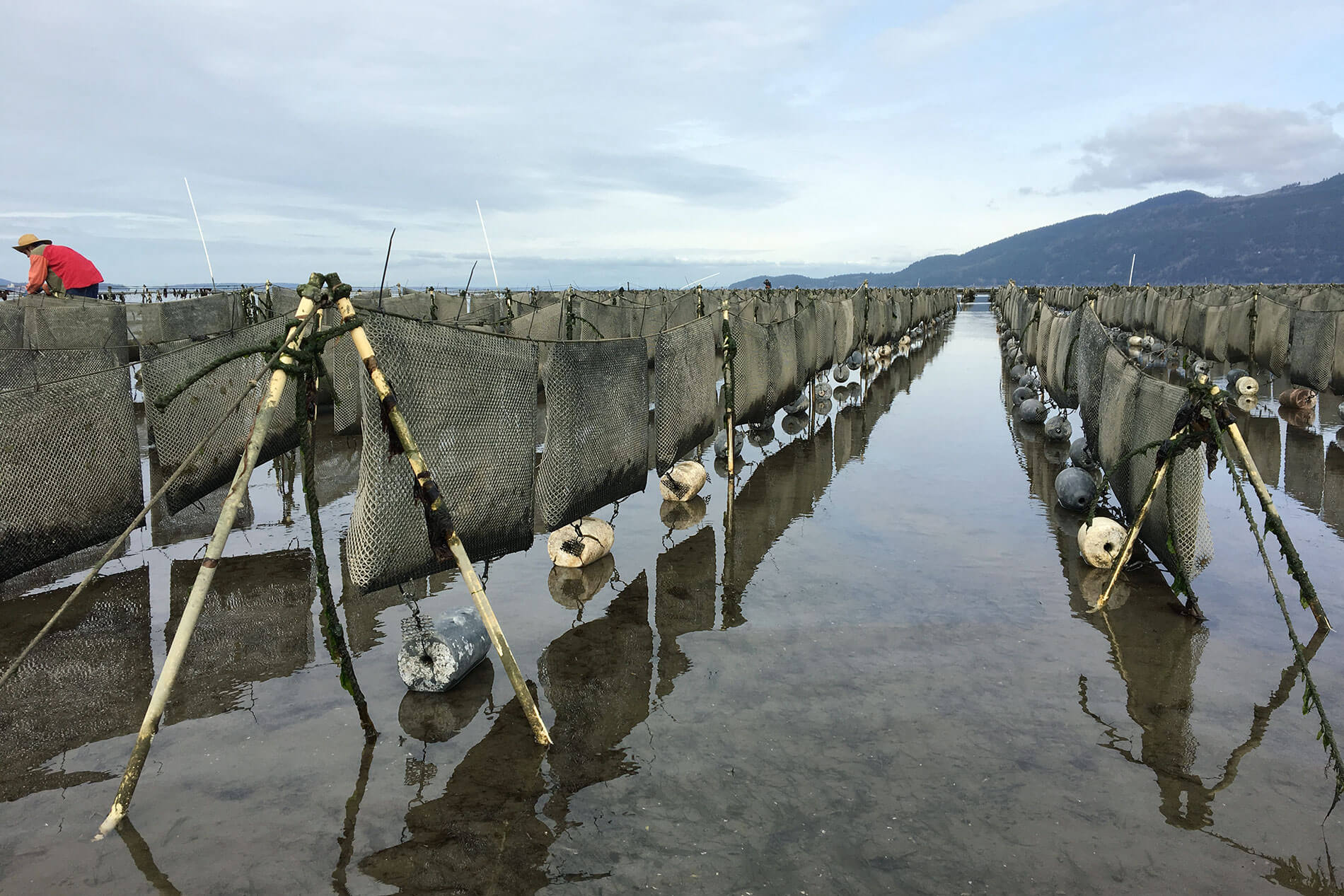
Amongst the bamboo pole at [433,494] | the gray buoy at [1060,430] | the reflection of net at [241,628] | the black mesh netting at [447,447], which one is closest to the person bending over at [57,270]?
the reflection of net at [241,628]

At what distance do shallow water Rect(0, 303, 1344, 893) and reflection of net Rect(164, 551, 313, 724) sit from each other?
3cm

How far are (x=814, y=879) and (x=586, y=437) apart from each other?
15.0 ft

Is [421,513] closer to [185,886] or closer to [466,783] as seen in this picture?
[466,783]

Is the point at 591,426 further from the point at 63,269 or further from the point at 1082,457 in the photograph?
the point at 63,269

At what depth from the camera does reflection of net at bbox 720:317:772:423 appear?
1189 centimetres

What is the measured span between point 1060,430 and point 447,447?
12.4 metres

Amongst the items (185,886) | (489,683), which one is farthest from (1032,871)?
(185,886)

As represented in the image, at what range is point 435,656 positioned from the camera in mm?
5609

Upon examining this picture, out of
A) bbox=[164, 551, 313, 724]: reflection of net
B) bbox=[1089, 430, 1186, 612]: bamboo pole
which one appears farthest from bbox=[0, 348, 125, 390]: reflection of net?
bbox=[1089, 430, 1186, 612]: bamboo pole

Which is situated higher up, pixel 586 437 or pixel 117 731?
pixel 586 437

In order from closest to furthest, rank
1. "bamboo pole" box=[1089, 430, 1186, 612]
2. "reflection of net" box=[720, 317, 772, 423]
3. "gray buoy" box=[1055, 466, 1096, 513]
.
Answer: "bamboo pole" box=[1089, 430, 1186, 612] < "gray buoy" box=[1055, 466, 1096, 513] < "reflection of net" box=[720, 317, 772, 423]

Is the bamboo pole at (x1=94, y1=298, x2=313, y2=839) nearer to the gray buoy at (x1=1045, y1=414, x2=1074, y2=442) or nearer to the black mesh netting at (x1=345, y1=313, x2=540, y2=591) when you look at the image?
the black mesh netting at (x1=345, y1=313, x2=540, y2=591)

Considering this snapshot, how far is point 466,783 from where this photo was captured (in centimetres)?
455

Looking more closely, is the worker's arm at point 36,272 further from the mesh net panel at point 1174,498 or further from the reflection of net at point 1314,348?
the reflection of net at point 1314,348
